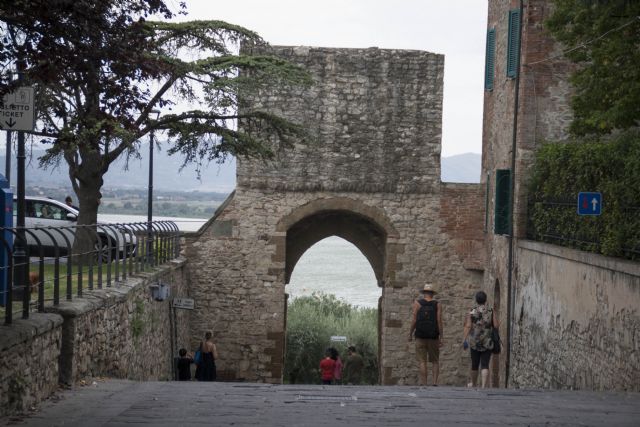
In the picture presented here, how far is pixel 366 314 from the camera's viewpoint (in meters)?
45.0

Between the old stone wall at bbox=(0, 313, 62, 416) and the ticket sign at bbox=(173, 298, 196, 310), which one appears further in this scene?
the ticket sign at bbox=(173, 298, 196, 310)

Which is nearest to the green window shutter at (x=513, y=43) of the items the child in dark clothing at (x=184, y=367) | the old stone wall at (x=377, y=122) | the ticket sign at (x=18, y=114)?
the old stone wall at (x=377, y=122)

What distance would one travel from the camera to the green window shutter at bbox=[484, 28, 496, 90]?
2200 centimetres

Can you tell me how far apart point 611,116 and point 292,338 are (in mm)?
23779

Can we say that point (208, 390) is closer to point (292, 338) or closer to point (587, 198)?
point (587, 198)

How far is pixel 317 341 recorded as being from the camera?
119ft

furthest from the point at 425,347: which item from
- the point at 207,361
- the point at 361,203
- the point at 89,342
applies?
the point at 361,203

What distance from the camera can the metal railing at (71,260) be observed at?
370 inches

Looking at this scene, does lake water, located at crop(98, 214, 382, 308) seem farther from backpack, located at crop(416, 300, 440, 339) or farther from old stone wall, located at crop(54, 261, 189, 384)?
backpack, located at crop(416, 300, 440, 339)

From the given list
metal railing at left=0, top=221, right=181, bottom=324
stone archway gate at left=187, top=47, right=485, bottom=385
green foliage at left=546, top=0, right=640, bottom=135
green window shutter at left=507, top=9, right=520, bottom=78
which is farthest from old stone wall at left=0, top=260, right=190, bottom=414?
green window shutter at left=507, top=9, right=520, bottom=78

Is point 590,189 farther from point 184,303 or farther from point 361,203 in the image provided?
point 361,203

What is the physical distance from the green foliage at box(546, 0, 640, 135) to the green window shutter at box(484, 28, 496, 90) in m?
6.47

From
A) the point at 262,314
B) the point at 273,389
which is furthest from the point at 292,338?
the point at 273,389

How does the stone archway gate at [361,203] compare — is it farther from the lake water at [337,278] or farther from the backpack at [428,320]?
the lake water at [337,278]
